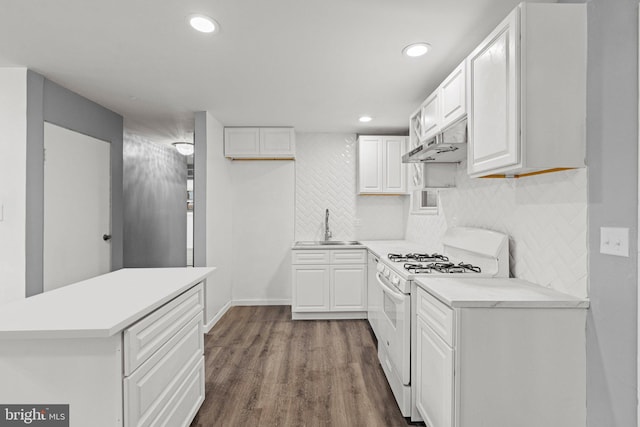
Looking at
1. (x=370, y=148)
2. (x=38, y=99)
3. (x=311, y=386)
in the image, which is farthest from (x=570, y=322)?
(x=38, y=99)

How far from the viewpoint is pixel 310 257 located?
3.78 metres

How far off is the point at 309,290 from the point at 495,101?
2.82 metres

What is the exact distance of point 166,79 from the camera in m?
2.66

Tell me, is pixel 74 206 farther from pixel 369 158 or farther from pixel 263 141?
pixel 369 158

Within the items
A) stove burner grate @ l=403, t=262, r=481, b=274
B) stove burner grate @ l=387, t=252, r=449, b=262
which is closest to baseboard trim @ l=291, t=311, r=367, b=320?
stove burner grate @ l=387, t=252, r=449, b=262

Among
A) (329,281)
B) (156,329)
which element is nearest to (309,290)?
(329,281)

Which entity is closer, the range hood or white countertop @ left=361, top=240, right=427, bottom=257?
the range hood

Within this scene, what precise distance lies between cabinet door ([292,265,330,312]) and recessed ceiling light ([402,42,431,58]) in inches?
95.9

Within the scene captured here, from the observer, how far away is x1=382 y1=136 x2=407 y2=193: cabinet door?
13.3ft

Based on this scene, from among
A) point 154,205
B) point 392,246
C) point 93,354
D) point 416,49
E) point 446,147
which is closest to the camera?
point 93,354

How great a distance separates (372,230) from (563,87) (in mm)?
3144

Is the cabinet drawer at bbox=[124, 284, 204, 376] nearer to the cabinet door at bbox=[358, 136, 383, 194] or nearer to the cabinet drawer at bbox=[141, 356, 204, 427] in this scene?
the cabinet drawer at bbox=[141, 356, 204, 427]

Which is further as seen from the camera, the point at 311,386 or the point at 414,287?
the point at 311,386

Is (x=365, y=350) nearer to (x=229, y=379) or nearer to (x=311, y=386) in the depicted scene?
(x=311, y=386)
